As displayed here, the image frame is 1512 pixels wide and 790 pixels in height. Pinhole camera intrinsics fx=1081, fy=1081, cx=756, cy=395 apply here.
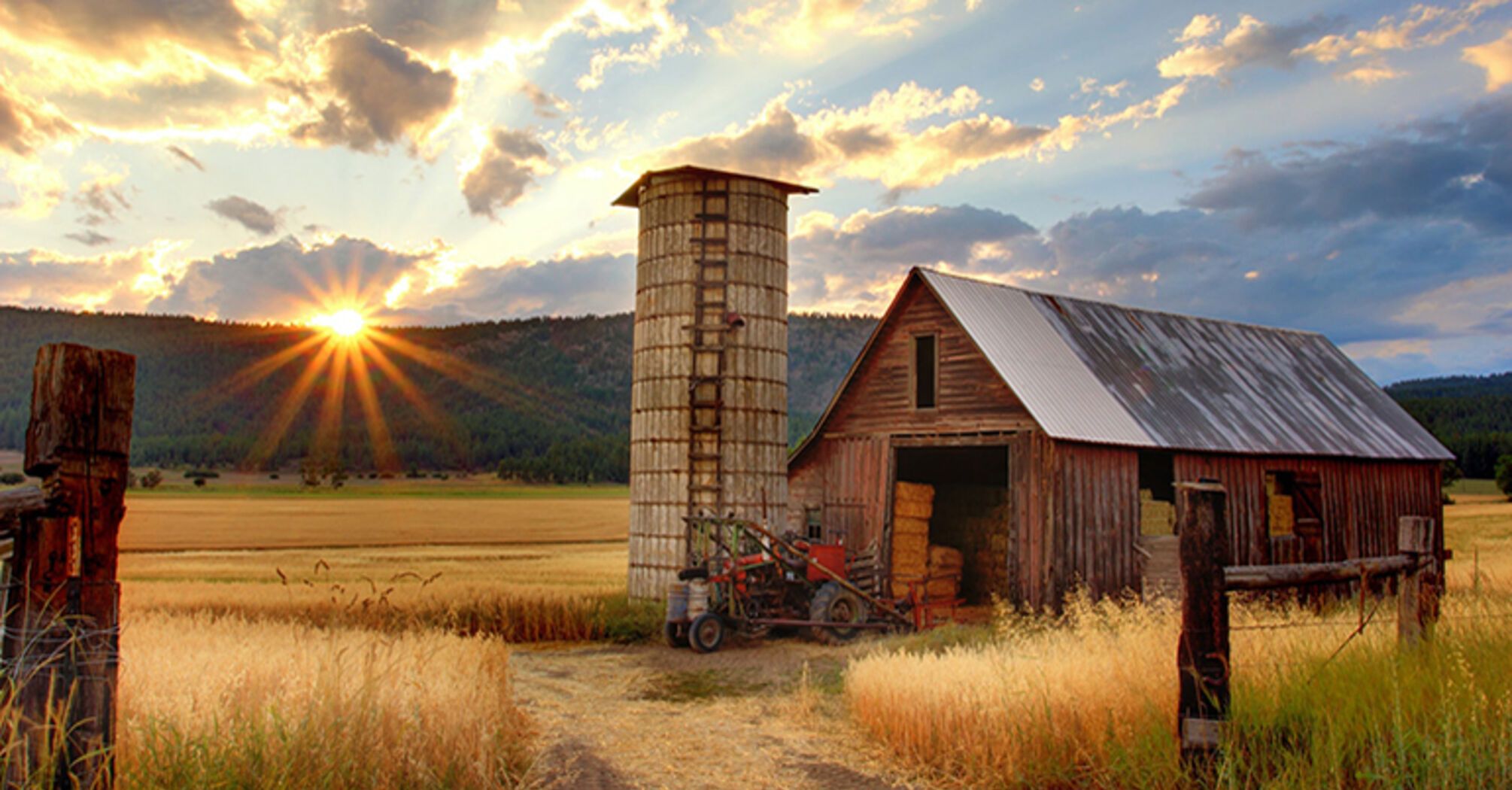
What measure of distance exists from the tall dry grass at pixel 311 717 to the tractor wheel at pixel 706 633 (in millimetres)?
7544

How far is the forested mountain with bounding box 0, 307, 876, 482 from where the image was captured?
321 feet

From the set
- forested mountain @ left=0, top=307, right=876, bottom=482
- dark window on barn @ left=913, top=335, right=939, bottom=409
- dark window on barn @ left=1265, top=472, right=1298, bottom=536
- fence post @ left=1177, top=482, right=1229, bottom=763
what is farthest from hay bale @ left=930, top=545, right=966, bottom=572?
forested mountain @ left=0, top=307, right=876, bottom=482

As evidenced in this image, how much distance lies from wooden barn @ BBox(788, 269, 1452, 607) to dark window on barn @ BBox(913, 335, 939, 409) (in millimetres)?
35

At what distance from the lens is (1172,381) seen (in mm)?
24078

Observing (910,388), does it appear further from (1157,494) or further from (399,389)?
(399,389)

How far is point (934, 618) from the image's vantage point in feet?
69.5

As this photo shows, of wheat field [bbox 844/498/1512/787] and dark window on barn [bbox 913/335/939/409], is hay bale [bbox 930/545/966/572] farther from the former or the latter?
wheat field [bbox 844/498/1512/787]

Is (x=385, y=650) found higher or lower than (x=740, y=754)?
higher

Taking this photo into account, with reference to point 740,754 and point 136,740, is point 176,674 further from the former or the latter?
point 740,754

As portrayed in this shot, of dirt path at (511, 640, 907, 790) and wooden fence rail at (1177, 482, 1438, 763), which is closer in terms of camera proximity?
wooden fence rail at (1177, 482, 1438, 763)

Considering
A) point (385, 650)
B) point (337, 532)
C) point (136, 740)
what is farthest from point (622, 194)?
point (337, 532)

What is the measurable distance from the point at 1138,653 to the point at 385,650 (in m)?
6.95

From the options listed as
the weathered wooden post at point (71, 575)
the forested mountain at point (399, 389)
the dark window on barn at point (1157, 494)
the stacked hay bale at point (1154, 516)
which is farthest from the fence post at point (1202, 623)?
the forested mountain at point (399, 389)

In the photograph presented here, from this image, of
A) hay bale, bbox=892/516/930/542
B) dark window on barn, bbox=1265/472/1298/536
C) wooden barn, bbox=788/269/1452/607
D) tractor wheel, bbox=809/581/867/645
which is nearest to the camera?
tractor wheel, bbox=809/581/867/645
